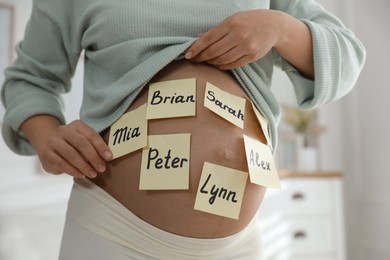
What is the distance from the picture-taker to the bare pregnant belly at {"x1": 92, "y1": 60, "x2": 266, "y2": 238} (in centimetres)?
57

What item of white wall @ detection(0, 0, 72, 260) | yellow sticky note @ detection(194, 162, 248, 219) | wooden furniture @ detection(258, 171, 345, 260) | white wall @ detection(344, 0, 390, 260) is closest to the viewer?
yellow sticky note @ detection(194, 162, 248, 219)

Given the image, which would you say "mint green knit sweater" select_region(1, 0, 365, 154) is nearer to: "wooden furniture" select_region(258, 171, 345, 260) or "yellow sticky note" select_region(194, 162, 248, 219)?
"yellow sticky note" select_region(194, 162, 248, 219)

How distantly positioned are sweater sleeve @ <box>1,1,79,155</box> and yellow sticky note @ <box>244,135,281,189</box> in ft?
1.08

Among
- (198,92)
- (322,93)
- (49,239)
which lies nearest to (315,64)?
(322,93)

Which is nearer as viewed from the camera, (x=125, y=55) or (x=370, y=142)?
(x=125, y=55)

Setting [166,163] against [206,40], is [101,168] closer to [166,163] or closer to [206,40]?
[166,163]

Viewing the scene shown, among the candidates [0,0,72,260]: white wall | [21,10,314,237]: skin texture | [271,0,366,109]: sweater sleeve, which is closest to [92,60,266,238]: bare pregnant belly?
[21,10,314,237]: skin texture

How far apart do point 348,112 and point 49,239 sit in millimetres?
1858

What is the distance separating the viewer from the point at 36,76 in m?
0.75

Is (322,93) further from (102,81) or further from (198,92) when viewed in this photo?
(102,81)

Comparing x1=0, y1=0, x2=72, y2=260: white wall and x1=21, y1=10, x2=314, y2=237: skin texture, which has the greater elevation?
x1=21, y1=10, x2=314, y2=237: skin texture

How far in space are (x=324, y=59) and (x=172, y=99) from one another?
0.24m

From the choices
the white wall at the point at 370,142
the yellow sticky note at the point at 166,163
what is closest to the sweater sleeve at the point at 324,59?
the yellow sticky note at the point at 166,163

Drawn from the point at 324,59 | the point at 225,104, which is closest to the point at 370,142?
the point at 324,59
